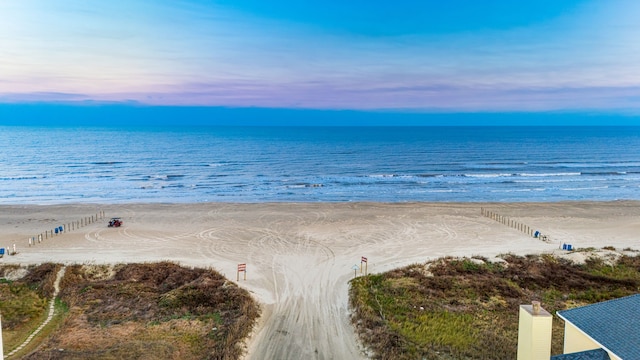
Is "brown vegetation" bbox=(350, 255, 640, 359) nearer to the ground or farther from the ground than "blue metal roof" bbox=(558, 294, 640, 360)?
nearer to the ground

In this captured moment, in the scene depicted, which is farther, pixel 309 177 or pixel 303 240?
pixel 309 177

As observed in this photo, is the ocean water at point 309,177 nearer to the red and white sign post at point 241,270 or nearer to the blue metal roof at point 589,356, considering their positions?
the red and white sign post at point 241,270

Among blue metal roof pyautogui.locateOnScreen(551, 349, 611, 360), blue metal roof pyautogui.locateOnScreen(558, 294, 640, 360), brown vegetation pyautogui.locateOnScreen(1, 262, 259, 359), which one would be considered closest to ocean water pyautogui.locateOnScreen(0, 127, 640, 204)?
brown vegetation pyautogui.locateOnScreen(1, 262, 259, 359)

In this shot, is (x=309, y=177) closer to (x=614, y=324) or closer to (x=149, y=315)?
(x=149, y=315)

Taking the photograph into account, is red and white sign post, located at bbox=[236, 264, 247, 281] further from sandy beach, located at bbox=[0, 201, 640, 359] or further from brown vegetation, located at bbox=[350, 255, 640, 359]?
brown vegetation, located at bbox=[350, 255, 640, 359]

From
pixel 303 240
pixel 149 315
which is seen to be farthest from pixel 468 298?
pixel 149 315

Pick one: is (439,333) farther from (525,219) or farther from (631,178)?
(631,178)
